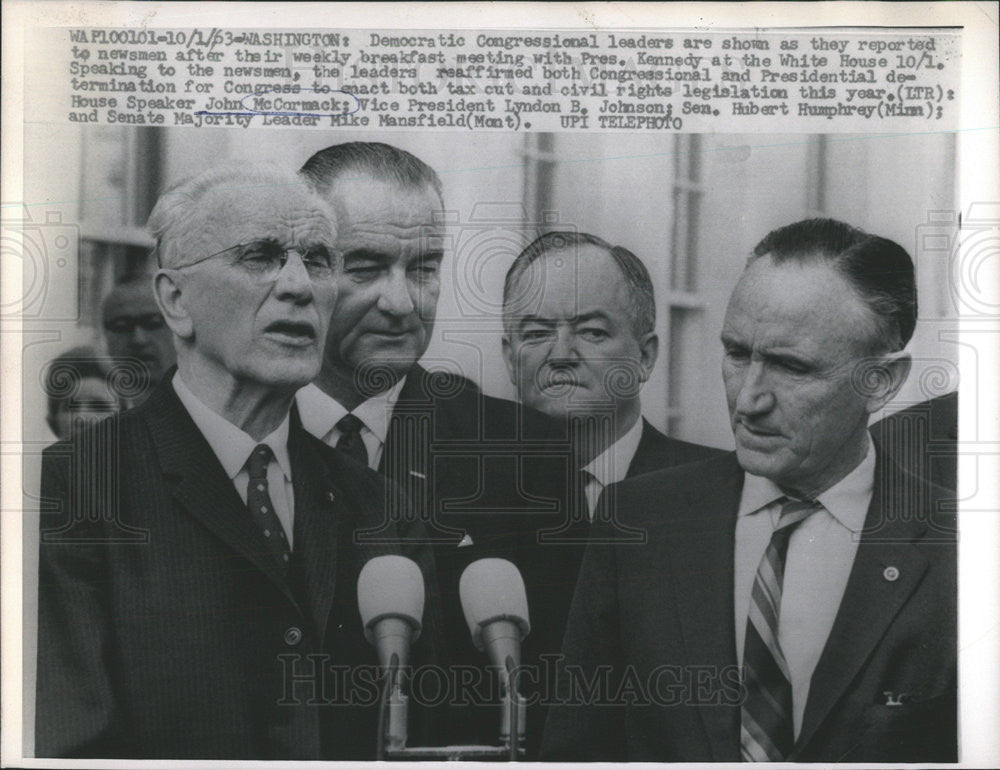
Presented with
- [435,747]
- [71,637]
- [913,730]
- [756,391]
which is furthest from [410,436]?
[913,730]

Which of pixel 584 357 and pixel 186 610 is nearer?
pixel 186 610

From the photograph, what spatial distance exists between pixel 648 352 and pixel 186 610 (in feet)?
5.37

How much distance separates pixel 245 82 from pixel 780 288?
1807 mm

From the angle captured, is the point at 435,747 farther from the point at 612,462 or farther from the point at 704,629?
the point at 612,462

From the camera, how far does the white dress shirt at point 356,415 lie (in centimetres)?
334

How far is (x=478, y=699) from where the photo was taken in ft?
10.9

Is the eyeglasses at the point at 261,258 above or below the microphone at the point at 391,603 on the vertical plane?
above

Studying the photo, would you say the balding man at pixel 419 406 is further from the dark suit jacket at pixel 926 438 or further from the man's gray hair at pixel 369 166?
the dark suit jacket at pixel 926 438

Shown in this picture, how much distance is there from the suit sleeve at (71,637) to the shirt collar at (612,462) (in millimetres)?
1556

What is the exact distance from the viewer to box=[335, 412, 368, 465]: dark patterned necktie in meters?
3.35

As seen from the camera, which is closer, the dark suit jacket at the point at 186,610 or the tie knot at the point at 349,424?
the dark suit jacket at the point at 186,610

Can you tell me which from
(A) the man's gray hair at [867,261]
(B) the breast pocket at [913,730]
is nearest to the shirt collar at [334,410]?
(A) the man's gray hair at [867,261]

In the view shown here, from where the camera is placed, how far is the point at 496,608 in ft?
10.9

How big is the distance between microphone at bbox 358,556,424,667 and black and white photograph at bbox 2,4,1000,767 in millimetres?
11
